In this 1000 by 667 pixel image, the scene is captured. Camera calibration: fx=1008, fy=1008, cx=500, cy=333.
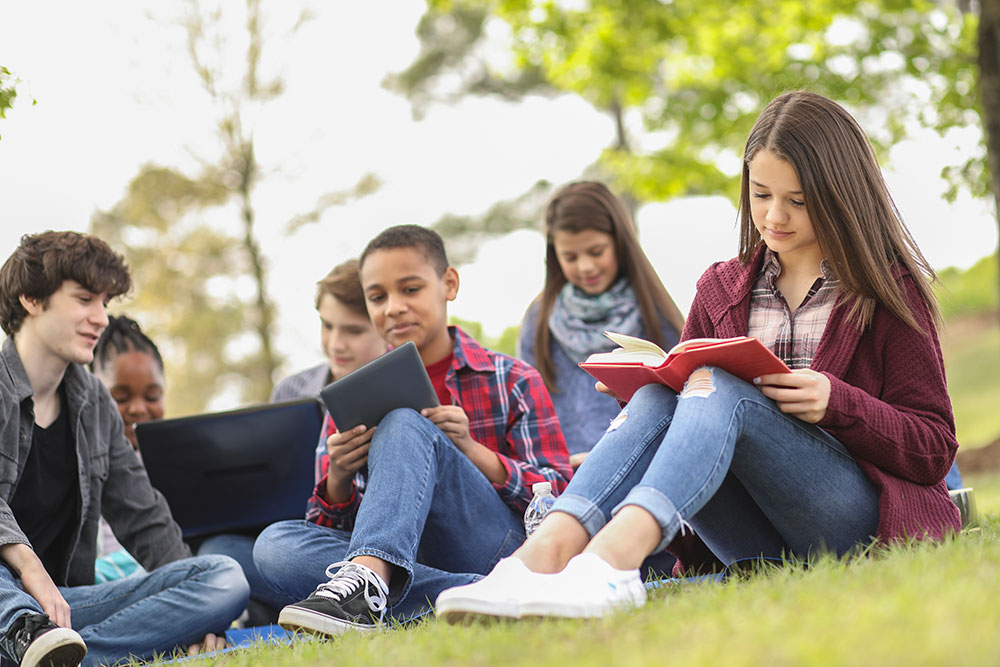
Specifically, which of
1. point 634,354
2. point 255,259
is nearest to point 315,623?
point 634,354

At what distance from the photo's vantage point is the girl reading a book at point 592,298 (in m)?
4.78

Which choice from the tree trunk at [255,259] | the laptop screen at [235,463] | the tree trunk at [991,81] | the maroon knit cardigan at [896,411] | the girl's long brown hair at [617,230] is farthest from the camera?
the tree trunk at [255,259]

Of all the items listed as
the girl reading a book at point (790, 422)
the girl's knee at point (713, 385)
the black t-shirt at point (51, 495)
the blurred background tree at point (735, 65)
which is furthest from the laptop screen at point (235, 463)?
the blurred background tree at point (735, 65)

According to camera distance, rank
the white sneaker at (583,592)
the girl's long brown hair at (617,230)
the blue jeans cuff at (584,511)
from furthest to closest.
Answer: the girl's long brown hair at (617,230), the blue jeans cuff at (584,511), the white sneaker at (583,592)

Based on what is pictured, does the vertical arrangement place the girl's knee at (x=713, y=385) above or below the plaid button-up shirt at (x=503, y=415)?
above

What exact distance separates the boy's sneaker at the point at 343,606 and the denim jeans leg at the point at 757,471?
82 centimetres

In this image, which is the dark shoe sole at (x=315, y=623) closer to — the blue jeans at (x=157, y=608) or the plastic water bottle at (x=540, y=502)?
the plastic water bottle at (x=540, y=502)

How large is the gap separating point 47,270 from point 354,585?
174cm

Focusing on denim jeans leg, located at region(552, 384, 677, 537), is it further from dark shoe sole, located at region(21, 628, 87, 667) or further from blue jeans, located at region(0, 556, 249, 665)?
blue jeans, located at region(0, 556, 249, 665)

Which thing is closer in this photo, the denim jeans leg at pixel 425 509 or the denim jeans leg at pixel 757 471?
the denim jeans leg at pixel 757 471

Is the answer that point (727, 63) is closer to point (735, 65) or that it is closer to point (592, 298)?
point (735, 65)

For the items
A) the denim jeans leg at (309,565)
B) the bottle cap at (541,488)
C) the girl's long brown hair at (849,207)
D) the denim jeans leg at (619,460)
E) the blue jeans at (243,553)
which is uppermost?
the girl's long brown hair at (849,207)

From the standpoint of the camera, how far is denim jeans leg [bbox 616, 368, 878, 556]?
2287mm

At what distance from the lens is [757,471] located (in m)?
2.52
